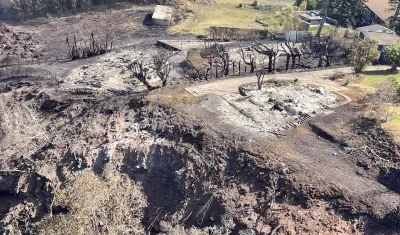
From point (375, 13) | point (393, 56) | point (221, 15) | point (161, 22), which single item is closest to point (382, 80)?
point (393, 56)

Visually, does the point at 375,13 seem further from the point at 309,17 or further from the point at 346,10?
the point at 309,17

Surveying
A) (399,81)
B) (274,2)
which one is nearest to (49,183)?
(399,81)

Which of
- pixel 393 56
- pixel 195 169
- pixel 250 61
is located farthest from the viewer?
pixel 250 61

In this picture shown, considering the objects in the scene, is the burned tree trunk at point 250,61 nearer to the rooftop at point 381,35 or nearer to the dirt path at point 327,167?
the dirt path at point 327,167

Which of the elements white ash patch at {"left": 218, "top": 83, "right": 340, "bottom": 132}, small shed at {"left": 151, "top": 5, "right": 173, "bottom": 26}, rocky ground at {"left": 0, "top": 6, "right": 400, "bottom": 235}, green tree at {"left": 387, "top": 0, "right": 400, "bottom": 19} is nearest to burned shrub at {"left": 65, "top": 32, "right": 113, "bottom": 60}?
small shed at {"left": 151, "top": 5, "right": 173, "bottom": 26}

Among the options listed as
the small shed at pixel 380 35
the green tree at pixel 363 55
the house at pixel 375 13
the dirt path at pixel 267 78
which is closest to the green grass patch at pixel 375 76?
the green tree at pixel 363 55

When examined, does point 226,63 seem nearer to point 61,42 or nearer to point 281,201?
point 281,201
